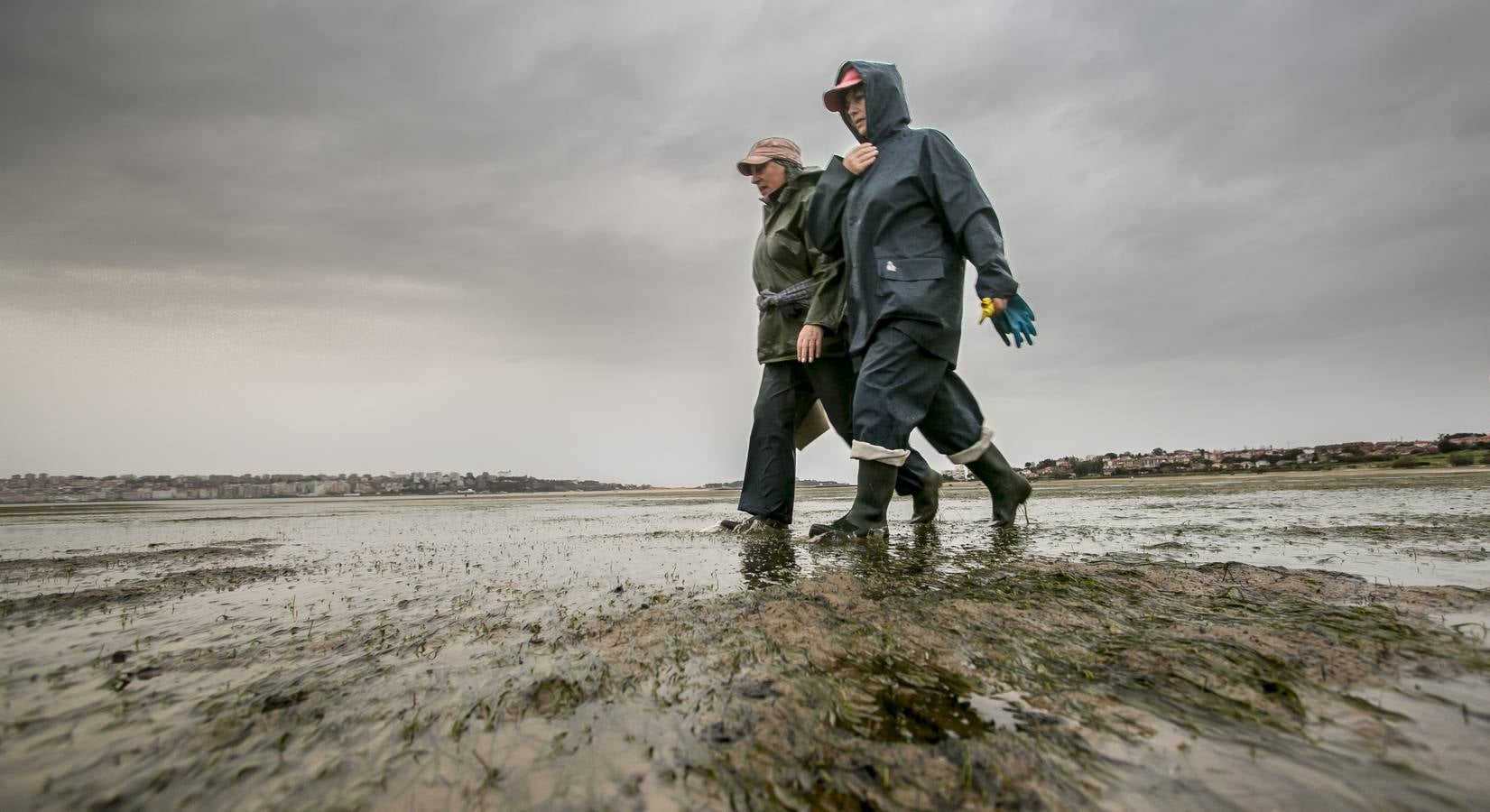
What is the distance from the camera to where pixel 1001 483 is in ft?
12.7

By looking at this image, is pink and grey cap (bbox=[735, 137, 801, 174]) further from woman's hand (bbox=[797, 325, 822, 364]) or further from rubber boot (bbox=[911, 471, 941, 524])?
rubber boot (bbox=[911, 471, 941, 524])

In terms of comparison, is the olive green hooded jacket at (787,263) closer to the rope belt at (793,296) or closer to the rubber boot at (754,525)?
the rope belt at (793,296)

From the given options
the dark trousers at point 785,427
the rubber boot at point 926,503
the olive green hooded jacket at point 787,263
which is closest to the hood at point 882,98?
the olive green hooded jacket at point 787,263

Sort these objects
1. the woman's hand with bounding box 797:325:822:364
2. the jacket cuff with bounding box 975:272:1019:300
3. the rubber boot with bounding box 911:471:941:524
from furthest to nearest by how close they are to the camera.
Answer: the rubber boot with bounding box 911:471:941:524
the woman's hand with bounding box 797:325:822:364
the jacket cuff with bounding box 975:272:1019:300

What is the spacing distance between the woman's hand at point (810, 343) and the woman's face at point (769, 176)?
105 centimetres

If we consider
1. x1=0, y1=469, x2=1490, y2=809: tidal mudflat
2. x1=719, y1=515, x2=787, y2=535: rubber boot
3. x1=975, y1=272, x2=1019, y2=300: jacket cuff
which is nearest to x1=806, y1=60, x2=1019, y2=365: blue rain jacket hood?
x1=975, y1=272, x2=1019, y2=300: jacket cuff

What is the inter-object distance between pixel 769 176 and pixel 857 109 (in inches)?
26.5

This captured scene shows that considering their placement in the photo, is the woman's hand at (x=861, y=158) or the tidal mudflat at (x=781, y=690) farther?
the woman's hand at (x=861, y=158)

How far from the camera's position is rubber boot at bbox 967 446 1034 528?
3.82 meters

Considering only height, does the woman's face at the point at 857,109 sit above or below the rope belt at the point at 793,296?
above

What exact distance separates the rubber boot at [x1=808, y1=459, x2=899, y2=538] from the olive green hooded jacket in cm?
96

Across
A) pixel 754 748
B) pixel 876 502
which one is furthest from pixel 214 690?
pixel 876 502

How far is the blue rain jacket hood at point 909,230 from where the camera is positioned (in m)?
3.33

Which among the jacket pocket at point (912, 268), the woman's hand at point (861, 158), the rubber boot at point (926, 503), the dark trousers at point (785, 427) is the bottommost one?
the rubber boot at point (926, 503)
